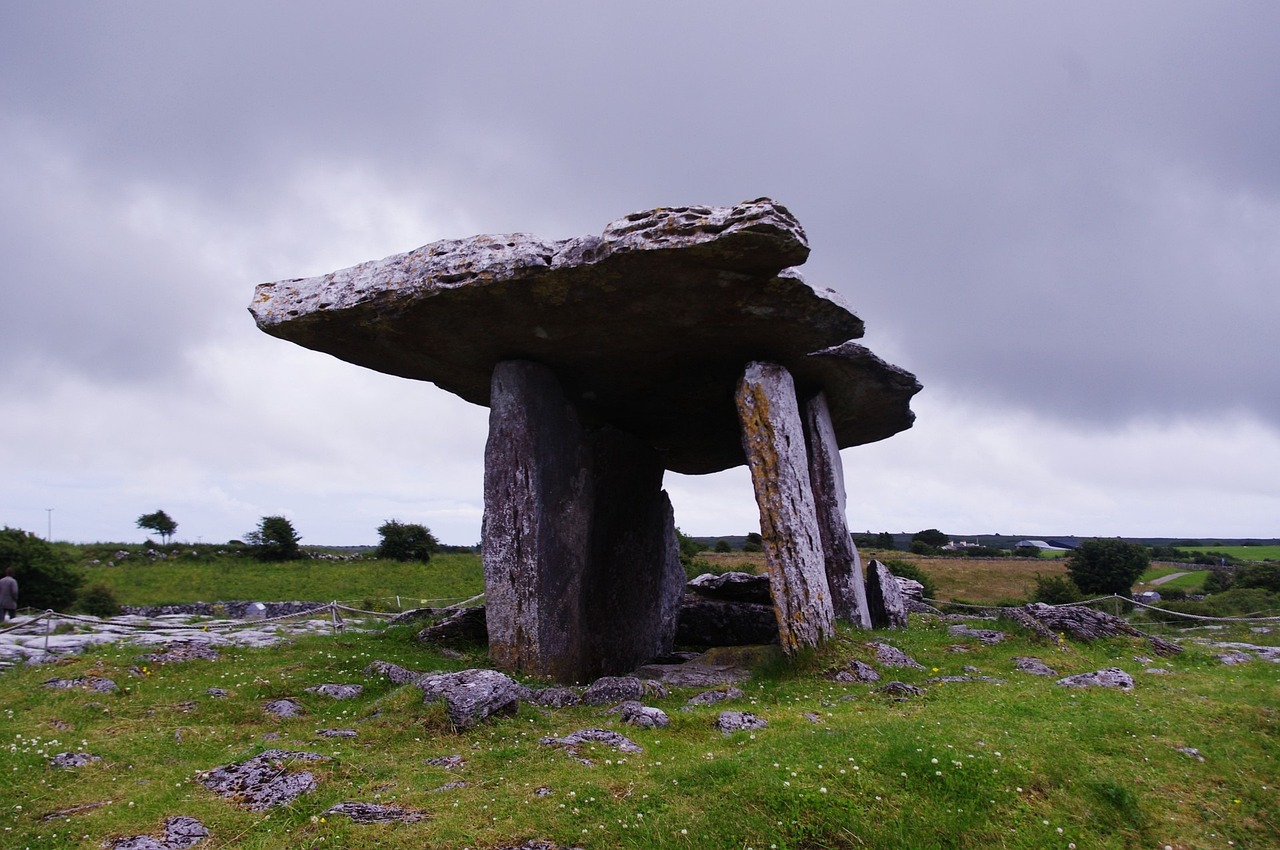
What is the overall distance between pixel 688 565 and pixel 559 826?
2633 centimetres

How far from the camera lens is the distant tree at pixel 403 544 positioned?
118 ft

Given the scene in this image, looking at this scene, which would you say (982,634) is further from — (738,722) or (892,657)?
(738,722)

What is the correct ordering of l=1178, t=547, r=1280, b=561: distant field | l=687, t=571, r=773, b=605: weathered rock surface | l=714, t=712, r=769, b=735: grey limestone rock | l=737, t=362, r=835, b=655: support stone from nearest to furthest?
l=714, t=712, r=769, b=735: grey limestone rock
l=737, t=362, r=835, b=655: support stone
l=687, t=571, r=773, b=605: weathered rock surface
l=1178, t=547, r=1280, b=561: distant field

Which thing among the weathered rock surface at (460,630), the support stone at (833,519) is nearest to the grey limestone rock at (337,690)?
the weathered rock surface at (460,630)

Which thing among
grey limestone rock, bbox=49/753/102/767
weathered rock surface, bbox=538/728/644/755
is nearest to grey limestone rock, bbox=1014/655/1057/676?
weathered rock surface, bbox=538/728/644/755

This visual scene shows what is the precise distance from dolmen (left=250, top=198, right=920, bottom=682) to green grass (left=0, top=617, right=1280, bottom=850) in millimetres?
2735

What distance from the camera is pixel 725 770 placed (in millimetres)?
5879

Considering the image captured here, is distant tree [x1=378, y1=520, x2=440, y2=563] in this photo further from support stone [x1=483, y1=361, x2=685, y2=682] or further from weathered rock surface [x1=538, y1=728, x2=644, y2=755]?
A: weathered rock surface [x1=538, y1=728, x2=644, y2=755]

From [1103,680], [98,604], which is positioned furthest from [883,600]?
[98,604]

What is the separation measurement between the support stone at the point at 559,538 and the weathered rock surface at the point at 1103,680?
6548 millimetres

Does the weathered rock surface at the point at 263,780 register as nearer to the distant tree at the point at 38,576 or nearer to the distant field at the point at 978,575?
the distant tree at the point at 38,576

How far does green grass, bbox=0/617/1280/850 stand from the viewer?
5.20 m

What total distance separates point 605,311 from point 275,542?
1232 inches

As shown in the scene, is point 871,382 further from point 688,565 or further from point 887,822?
point 688,565
